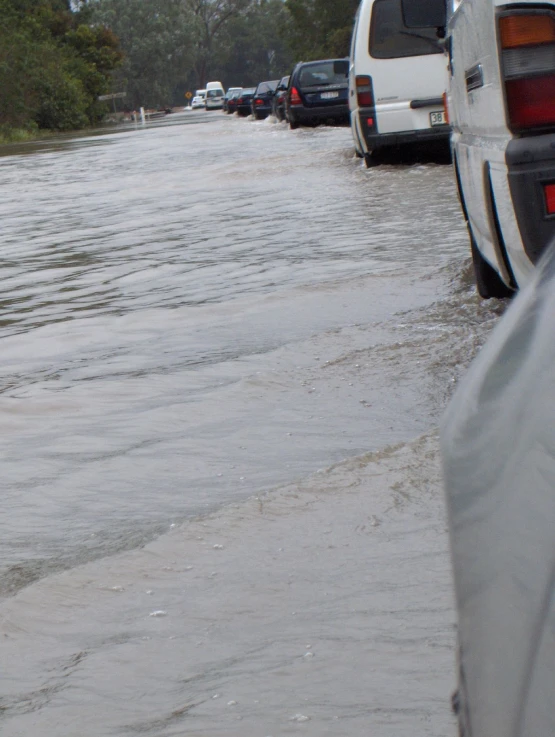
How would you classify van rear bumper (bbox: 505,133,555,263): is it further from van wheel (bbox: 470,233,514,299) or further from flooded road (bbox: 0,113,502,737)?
van wheel (bbox: 470,233,514,299)

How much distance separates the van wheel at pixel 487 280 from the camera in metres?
5.59

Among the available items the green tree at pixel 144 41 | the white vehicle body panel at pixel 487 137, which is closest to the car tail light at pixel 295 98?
the white vehicle body panel at pixel 487 137

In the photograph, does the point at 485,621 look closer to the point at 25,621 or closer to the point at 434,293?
the point at 25,621

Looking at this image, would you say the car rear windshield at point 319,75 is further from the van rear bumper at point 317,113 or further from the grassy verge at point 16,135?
the grassy verge at point 16,135

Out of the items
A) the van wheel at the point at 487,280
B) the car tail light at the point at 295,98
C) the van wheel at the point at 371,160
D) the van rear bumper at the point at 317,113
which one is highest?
the car tail light at the point at 295,98

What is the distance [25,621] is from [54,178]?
1770 centimetres

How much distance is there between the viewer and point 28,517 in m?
3.53

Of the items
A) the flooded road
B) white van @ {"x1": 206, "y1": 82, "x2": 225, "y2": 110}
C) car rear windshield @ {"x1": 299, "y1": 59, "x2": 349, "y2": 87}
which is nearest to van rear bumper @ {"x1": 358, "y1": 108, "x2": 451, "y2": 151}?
the flooded road

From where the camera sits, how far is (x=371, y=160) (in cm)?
1433

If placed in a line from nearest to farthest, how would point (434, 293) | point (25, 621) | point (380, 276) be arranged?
1. point (25, 621)
2. point (434, 293)
3. point (380, 276)

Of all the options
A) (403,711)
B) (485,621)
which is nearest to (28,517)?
(403,711)

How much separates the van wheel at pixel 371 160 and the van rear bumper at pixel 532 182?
10.4 m

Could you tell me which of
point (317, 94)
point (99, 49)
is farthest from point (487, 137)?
point (99, 49)

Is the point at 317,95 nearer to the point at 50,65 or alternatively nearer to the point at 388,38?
the point at 388,38
